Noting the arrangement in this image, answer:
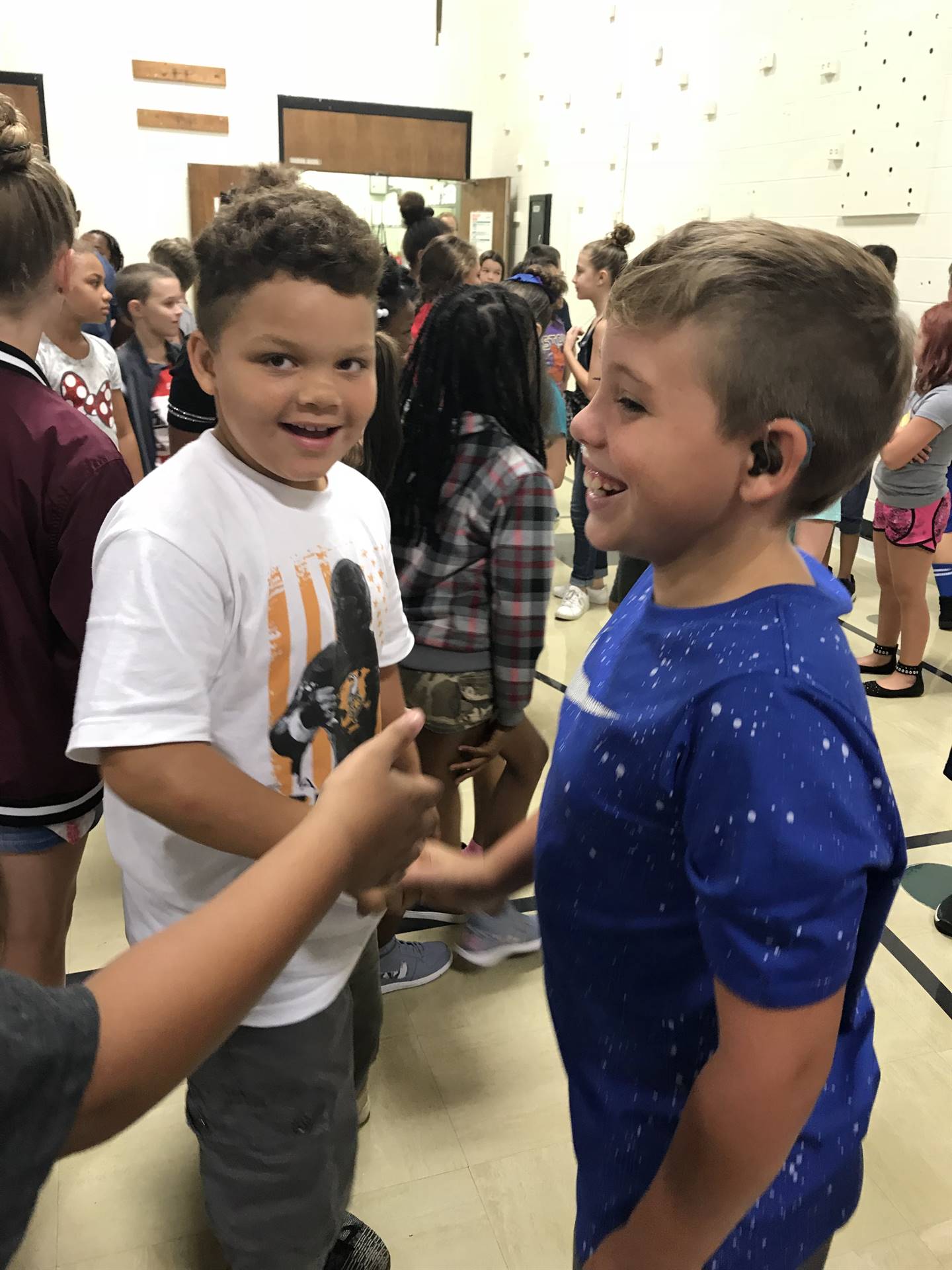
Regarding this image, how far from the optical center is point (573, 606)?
4.19 metres

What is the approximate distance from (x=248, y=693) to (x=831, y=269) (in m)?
0.70

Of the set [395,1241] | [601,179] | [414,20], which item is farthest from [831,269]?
[414,20]

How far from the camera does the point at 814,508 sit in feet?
2.56

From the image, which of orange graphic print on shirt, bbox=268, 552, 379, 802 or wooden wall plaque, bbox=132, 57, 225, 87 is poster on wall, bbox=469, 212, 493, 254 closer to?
wooden wall plaque, bbox=132, 57, 225, 87

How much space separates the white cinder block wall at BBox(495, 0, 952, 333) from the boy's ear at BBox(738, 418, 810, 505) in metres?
4.81

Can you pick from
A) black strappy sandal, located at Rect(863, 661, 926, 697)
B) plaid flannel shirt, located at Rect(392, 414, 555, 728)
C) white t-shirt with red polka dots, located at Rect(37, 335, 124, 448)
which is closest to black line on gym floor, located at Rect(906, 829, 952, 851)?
black strappy sandal, located at Rect(863, 661, 926, 697)

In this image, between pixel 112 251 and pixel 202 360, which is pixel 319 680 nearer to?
pixel 202 360

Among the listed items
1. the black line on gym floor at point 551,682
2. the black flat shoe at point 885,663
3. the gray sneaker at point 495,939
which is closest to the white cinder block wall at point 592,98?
the black flat shoe at point 885,663

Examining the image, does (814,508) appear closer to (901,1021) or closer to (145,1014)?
(145,1014)

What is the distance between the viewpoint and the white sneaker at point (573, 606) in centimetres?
417

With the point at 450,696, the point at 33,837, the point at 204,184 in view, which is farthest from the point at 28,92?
the point at 33,837

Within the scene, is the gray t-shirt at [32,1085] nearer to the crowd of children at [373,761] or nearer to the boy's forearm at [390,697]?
the crowd of children at [373,761]

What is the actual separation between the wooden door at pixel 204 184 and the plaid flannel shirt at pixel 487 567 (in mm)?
8303

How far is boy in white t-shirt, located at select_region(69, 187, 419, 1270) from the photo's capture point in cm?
89
